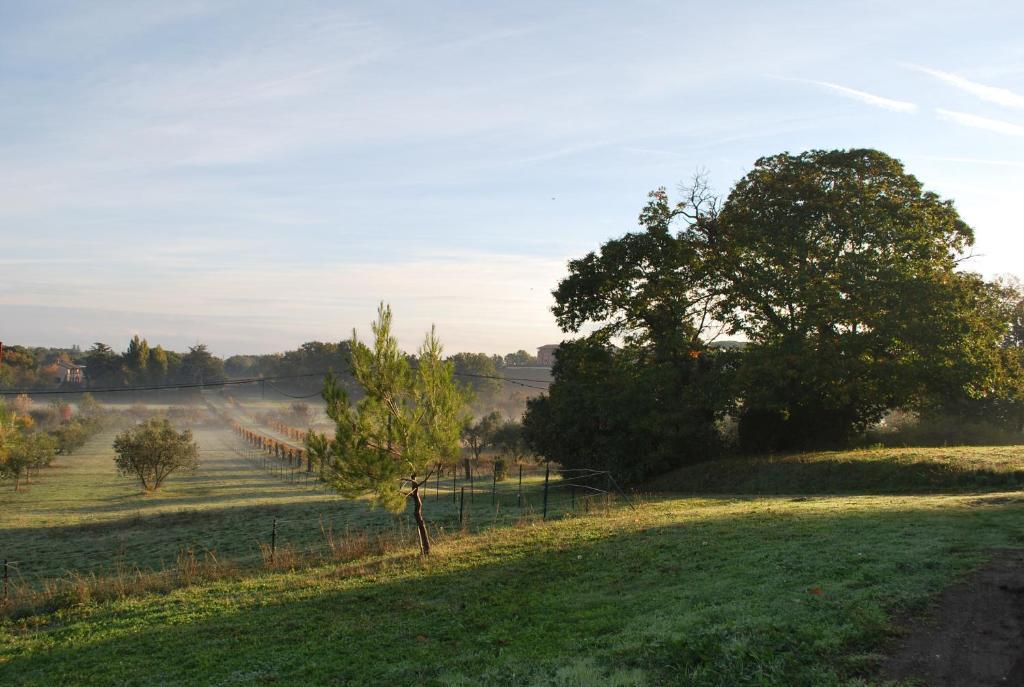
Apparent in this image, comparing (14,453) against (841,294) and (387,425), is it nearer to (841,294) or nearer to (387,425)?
(387,425)

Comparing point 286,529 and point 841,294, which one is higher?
point 841,294

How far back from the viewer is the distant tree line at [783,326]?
28969 mm

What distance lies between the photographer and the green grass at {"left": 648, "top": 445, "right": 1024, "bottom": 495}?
904 inches

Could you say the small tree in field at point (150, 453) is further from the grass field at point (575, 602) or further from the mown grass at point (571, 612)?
the mown grass at point (571, 612)

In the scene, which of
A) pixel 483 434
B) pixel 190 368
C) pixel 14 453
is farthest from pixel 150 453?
pixel 190 368

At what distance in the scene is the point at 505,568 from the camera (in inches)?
590

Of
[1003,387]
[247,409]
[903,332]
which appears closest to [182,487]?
[903,332]

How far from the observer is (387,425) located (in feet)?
58.7

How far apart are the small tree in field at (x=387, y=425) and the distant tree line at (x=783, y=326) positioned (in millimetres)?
17207

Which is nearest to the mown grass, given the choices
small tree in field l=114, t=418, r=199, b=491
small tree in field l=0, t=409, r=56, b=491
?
small tree in field l=114, t=418, r=199, b=491

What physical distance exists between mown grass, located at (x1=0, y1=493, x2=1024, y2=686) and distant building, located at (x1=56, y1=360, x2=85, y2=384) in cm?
16867

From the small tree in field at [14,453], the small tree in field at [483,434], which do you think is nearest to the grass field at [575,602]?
the small tree in field at [14,453]

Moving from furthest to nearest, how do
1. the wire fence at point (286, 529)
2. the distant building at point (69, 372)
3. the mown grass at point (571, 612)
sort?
the distant building at point (69, 372) < the wire fence at point (286, 529) < the mown grass at point (571, 612)

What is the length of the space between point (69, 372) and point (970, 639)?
19252 cm
